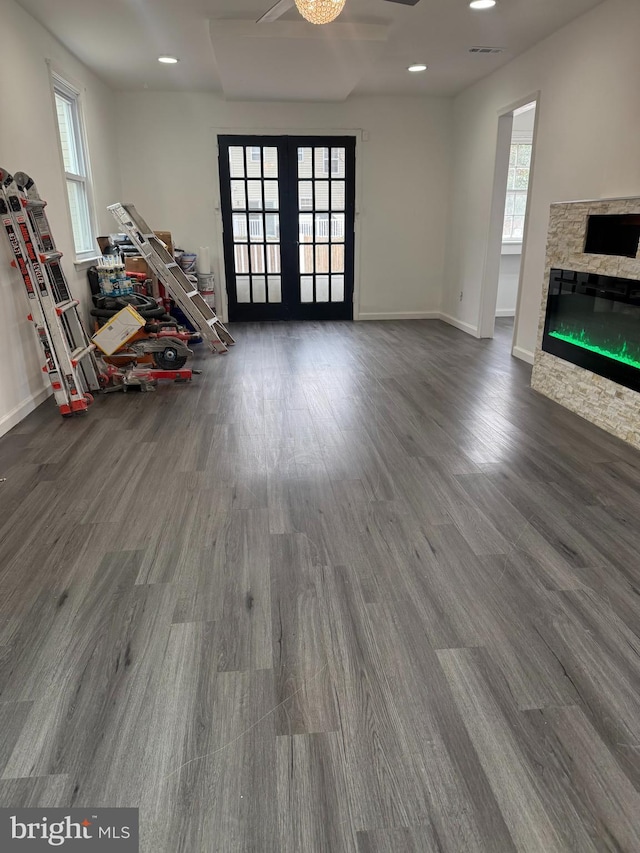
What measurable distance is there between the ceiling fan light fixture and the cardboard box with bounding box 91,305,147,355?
262cm

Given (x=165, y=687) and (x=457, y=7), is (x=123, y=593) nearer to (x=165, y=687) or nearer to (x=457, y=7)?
(x=165, y=687)

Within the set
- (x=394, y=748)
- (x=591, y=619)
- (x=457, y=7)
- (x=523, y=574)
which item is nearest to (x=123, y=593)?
(x=394, y=748)

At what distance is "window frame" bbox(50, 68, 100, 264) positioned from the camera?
17.0ft

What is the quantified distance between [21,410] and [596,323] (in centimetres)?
406

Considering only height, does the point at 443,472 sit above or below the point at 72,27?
below

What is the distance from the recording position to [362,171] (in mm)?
7719

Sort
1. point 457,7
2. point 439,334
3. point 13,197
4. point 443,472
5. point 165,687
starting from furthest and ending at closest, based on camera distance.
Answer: point 439,334 → point 457,7 → point 13,197 → point 443,472 → point 165,687

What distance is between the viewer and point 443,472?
10.6ft

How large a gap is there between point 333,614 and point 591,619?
35.4 inches

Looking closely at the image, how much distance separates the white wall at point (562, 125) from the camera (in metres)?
→ 4.08

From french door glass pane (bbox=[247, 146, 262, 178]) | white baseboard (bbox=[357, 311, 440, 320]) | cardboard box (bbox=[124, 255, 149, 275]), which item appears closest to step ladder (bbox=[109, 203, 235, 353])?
cardboard box (bbox=[124, 255, 149, 275])

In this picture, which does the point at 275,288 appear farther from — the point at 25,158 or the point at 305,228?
the point at 25,158

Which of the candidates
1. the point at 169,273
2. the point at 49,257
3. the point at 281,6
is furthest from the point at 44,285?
the point at 281,6

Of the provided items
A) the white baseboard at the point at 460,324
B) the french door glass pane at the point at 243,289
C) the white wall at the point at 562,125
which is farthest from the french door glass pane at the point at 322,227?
the white baseboard at the point at 460,324
